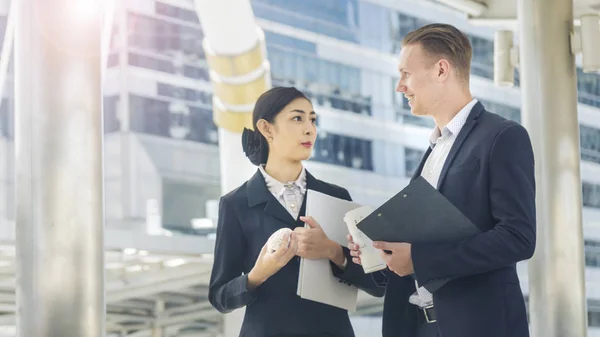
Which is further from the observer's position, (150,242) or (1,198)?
(1,198)

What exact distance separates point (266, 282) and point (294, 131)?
18.0 inches

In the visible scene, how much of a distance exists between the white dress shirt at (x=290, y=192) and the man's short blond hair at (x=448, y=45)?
63 cm

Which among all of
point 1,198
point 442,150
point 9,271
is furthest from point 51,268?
point 1,198

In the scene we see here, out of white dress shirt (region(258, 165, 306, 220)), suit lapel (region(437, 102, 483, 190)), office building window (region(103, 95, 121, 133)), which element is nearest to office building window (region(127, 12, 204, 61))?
office building window (region(103, 95, 121, 133))

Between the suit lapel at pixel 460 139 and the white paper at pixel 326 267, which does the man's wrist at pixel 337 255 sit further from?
the suit lapel at pixel 460 139

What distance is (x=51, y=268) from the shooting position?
10.2ft

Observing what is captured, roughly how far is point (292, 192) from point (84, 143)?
32.9 inches

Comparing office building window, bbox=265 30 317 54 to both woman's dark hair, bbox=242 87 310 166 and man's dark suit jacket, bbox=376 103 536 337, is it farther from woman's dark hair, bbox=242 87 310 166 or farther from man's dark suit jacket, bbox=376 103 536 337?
man's dark suit jacket, bbox=376 103 536 337

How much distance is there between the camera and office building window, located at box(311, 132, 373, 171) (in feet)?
90.9

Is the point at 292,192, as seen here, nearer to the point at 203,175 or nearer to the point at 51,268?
the point at 51,268

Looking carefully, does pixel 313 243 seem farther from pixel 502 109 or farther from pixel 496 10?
pixel 502 109

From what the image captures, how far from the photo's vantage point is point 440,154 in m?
2.36

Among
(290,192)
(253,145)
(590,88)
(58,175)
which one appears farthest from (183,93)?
(290,192)

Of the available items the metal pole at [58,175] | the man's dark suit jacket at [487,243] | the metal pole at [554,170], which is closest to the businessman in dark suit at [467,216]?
the man's dark suit jacket at [487,243]
